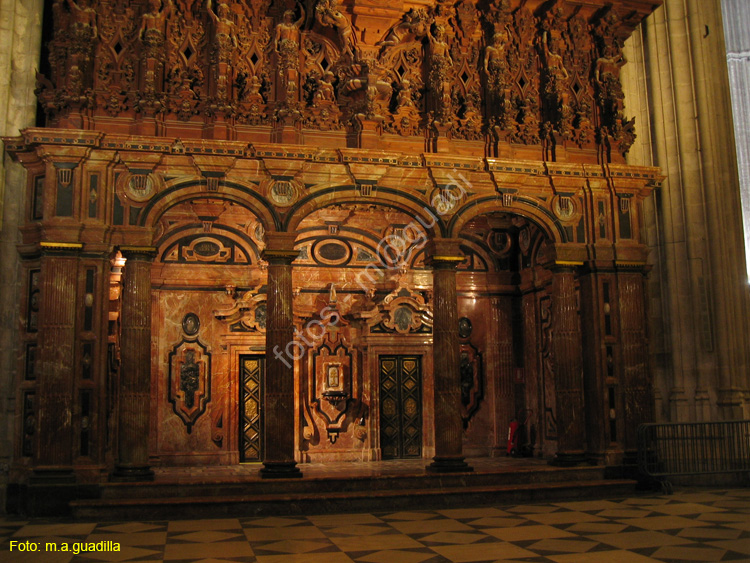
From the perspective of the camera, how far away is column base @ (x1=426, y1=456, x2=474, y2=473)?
11.2 metres

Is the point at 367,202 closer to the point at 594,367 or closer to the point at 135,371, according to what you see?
the point at 135,371

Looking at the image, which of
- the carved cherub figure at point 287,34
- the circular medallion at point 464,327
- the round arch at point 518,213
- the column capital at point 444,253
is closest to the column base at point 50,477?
the column capital at point 444,253

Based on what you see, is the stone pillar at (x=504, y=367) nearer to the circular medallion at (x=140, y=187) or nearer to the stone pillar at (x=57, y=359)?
the circular medallion at (x=140, y=187)

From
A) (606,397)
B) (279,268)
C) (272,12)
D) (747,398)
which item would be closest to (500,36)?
(272,12)

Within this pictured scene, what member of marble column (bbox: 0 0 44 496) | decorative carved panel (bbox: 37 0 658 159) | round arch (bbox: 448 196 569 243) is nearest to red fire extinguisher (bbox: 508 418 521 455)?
round arch (bbox: 448 196 569 243)

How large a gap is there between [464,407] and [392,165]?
5.16m

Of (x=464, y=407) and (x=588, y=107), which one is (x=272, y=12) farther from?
(x=464, y=407)

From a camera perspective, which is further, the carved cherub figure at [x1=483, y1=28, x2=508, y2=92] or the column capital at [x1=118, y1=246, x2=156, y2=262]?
the carved cherub figure at [x1=483, y1=28, x2=508, y2=92]

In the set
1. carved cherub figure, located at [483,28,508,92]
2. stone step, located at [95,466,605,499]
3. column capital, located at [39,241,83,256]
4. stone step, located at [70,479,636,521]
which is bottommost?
stone step, located at [70,479,636,521]

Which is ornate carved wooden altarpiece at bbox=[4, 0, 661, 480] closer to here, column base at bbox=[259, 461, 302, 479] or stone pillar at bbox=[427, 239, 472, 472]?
stone pillar at bbox=[427, 239, 472, 472]

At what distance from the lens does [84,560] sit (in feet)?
24.2

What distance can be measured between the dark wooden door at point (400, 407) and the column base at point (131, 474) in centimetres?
492

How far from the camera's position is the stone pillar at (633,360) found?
1189 centimetres

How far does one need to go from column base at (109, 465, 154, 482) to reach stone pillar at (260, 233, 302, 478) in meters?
1.55
